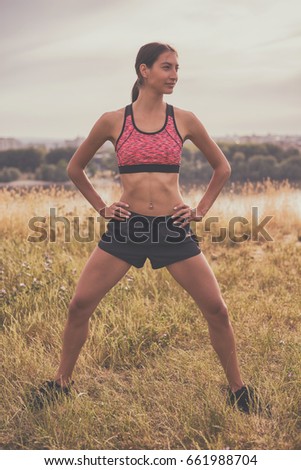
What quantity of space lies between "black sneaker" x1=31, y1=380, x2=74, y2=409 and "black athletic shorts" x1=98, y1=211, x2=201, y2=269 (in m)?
0.92

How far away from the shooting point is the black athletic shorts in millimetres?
3021

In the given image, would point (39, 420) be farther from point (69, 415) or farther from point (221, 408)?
point (221, 408)

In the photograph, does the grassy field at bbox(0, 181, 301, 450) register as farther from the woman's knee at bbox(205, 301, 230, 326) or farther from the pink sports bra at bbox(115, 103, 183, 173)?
the pink sports bra at bbox(115, 103, 183, 173)

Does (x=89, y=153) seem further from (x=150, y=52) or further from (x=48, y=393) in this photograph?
(x=48, y=393)

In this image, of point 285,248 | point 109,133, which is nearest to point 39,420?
point 109,133

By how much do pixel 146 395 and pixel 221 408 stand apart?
565 millimetres

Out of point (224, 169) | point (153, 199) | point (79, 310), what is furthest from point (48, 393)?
point (224, 169)

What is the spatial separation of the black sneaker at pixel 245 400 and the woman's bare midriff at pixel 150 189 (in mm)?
1114

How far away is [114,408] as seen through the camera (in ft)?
10.8

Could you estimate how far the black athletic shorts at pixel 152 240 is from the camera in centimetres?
302

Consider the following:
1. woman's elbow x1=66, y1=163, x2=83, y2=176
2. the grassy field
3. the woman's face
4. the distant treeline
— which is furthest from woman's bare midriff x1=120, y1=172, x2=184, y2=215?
the distant treeline

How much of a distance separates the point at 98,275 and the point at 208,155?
2.96ft

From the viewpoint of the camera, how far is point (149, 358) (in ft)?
13.4

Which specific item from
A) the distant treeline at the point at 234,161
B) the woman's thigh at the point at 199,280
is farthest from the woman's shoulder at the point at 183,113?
the distant treeline at the point at 234,161
